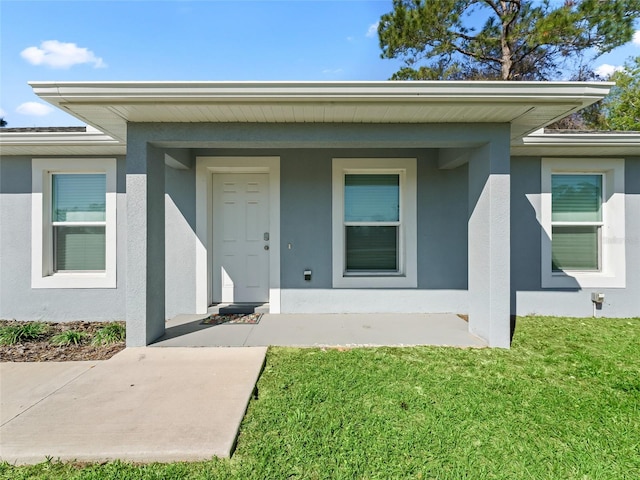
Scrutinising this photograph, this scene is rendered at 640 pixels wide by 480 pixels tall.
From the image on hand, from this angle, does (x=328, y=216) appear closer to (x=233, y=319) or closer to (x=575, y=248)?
(x=233, y=319)

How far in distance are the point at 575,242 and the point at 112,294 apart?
28.2ft

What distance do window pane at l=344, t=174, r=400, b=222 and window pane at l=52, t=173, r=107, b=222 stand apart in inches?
177

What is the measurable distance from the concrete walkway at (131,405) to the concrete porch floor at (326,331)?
0.34 m

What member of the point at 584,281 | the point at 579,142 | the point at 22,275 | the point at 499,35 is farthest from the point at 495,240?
the point at 499,35

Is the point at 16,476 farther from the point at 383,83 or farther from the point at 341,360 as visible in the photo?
the point at 383,83

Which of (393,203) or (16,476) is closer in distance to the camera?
(16,476)

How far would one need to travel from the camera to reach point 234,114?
3914mm

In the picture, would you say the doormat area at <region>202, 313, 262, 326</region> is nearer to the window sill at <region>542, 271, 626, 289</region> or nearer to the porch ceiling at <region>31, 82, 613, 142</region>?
the porch ceiling at <region>31, 82, 613, 142</region>

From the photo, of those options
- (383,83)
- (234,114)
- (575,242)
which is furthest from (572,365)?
(234,114)

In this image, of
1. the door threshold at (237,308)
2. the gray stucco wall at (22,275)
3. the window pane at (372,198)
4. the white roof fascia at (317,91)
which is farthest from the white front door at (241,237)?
the white roof fascia at (317,91)

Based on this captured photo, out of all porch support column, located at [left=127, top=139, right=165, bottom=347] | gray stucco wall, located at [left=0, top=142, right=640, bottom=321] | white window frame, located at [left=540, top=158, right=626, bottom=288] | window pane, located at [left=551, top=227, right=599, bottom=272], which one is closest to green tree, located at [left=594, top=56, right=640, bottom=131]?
white window frame, located at [left=540, top=158, right=626, bottom=288]

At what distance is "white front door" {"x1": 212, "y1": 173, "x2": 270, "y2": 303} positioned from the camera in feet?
19.9

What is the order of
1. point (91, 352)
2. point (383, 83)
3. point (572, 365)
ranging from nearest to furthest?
point (383, 83) < point (572, 365) < point (91, 352)

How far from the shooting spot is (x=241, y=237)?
608 centimetres
